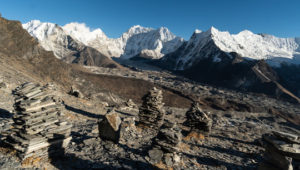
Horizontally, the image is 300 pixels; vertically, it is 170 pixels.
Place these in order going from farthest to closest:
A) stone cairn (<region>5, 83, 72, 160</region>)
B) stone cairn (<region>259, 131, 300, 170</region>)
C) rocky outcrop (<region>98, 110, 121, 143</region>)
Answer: rocky outcrop (<region>98, 110, 121, 143</region>) → stone cairn (<region>5, 83, 72, 160</region>) → stone cairn (<region>259, 131, 300, 170</region>)

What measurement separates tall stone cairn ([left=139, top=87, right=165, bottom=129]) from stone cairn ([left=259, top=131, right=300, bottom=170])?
11647mm

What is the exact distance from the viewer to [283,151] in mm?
6582

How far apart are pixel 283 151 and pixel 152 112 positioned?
1273 centimetres

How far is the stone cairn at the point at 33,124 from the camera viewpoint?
7.00 meters

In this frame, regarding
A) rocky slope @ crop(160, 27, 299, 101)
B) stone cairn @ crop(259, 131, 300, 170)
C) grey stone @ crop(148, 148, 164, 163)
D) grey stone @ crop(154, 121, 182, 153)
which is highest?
rocky slope @ crop(160, 27, 299, 101)

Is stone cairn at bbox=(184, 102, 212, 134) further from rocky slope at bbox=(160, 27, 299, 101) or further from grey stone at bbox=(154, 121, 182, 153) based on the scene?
rocky slope at bbox=(160, 27, 299, 101)

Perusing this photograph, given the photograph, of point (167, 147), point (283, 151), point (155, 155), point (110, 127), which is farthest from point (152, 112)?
point (283, 151)

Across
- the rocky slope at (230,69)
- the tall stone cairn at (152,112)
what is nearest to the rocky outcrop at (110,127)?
the tall stone cairn at (152,112)

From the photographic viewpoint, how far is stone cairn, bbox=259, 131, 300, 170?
639 cm

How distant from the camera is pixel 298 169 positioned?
6586 mm

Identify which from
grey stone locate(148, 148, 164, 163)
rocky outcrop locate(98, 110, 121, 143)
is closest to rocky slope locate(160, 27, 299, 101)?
grey stone locate(148, 148, 164, 163)

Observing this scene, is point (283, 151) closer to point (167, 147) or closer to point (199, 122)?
point (167, 147)

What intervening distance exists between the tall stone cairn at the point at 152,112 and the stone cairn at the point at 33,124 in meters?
11.0

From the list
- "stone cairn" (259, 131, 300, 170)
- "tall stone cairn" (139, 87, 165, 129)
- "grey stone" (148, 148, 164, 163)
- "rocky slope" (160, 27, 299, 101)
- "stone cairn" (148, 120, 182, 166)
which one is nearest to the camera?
"stone cairn" (259, 131, 300, 170)
